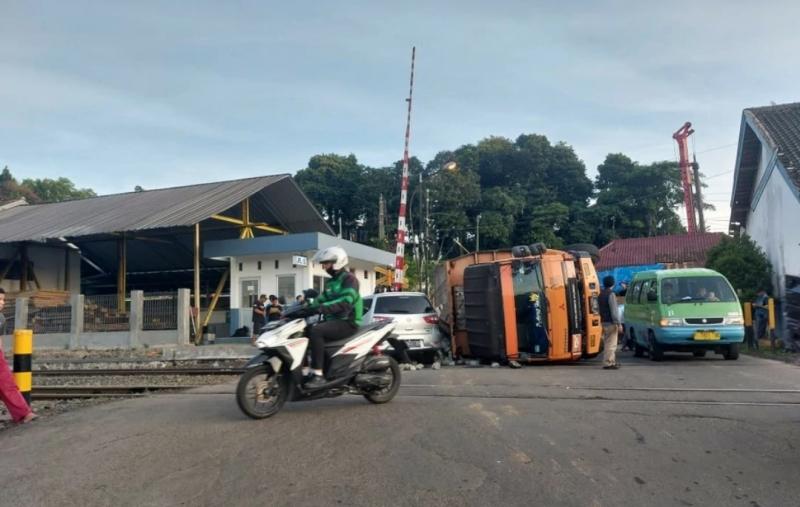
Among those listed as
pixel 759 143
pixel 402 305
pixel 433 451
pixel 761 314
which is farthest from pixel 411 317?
pixel 759 143

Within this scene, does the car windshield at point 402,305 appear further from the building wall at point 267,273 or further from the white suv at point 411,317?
the building wall at point 267,273

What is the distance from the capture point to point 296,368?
6641 millimetres

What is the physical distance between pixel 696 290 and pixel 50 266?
29.1 meters

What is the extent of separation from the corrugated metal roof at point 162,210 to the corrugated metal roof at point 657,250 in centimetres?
2298

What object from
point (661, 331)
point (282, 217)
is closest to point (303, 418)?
point (661, 331)

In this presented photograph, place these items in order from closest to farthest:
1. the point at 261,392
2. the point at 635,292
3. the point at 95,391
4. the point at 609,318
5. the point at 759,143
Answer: the point at 261,392
the point at 95,391
the point at 609,318
the point at 635,292
the point at 759,143

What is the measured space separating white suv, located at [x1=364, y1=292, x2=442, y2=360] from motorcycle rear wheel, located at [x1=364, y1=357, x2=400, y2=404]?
16.7 ft

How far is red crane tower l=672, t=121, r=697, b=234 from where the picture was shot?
47.2 m

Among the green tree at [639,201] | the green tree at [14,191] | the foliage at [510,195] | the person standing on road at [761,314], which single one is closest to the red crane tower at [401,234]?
the person standing on road at [761,314]

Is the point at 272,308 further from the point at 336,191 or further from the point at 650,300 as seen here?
the point at 336,191

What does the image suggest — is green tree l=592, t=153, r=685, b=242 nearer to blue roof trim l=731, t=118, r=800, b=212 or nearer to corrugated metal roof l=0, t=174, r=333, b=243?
blue roof trim l=731, t=118, r=800, b=212

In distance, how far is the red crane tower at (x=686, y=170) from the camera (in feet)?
155

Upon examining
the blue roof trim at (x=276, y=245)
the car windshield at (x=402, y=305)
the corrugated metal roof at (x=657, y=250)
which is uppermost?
the corrugated metal roof at (x=657, y=250)

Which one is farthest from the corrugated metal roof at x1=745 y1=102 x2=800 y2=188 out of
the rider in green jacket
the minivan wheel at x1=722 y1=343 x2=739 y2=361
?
the rider in green jacket
